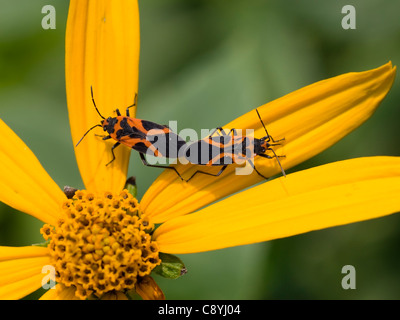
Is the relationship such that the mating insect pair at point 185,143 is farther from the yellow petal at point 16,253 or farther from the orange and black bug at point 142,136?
the yellow petal at point 16,253

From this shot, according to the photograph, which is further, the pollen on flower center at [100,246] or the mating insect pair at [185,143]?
the mating insect pair at [185,143]

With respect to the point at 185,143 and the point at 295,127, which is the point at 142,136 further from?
the point at 295,127

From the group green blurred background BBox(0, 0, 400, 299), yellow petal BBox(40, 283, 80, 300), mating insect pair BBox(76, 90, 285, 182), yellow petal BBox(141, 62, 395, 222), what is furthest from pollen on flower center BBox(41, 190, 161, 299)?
green blurred background BBox(0, 0, 400, 299)

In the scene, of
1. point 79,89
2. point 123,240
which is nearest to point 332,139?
point 123,240

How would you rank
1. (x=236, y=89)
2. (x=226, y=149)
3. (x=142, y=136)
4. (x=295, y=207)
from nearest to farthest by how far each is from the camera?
(x=295, y=207) < (x=226, y=149) < (x=142, y=136) < (x=236, y=89)

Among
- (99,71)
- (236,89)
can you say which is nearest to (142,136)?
(99,71)

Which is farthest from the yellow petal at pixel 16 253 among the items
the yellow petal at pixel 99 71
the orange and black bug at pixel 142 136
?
the orange and black bug at pixel 142 136

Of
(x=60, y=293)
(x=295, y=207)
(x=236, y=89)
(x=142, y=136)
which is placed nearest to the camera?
(x=295, y=207)
